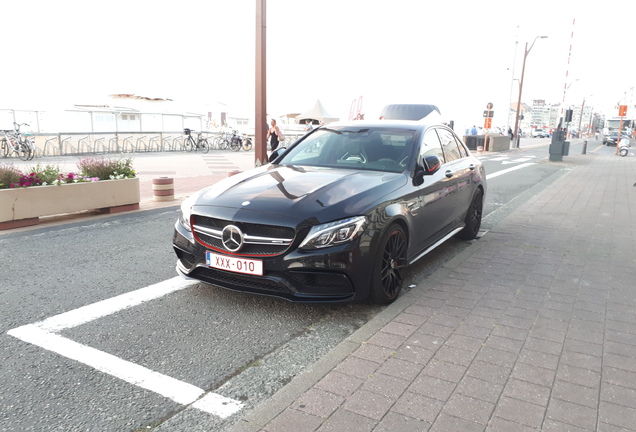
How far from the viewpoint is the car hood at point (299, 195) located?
3744mm

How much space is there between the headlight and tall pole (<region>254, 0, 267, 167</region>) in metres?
6.07

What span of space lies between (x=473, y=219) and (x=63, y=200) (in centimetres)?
598

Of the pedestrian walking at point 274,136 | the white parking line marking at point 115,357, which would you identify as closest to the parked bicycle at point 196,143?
the pedestrian walking at point 274,136

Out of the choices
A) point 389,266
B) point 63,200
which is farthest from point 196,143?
point 389,266

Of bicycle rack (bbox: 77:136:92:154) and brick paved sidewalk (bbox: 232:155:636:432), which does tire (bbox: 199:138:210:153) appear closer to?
bicycle rack (bbox: 77:136:92:154)

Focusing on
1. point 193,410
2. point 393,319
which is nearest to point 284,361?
point 193,410

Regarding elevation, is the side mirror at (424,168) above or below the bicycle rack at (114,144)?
above

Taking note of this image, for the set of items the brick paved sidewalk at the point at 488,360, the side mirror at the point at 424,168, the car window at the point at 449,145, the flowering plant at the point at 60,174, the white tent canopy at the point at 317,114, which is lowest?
the brick paved sidewalk at the point at 488,360

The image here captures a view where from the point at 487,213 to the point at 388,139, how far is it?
15.1 ft

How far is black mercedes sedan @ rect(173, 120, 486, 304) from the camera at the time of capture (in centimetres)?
366

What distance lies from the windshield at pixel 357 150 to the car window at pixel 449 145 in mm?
750

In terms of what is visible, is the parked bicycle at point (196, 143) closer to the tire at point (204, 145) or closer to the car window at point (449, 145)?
the tire at point (204, 145)

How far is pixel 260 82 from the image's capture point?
977cm

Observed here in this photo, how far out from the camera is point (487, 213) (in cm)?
902
